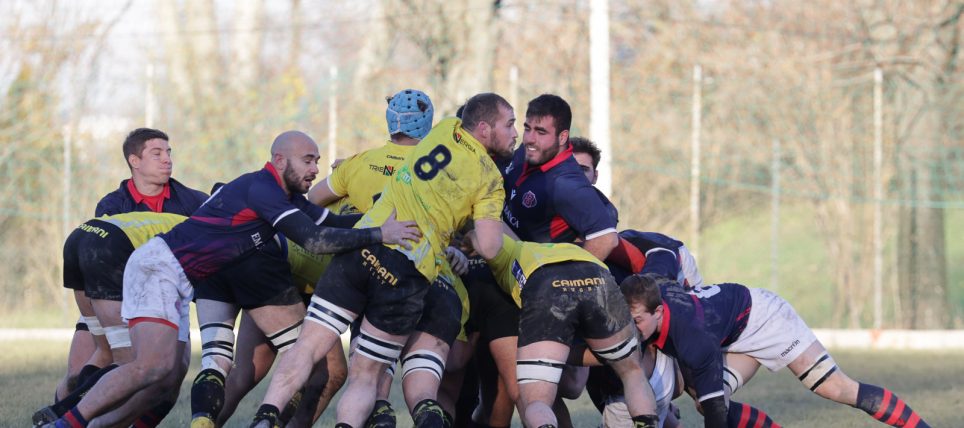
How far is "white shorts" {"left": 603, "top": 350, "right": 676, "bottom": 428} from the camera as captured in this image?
20.5 ft

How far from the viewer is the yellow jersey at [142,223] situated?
6.50m

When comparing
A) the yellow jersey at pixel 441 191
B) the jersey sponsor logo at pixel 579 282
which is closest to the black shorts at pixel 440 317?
the yellow jersey at pixel 441 191

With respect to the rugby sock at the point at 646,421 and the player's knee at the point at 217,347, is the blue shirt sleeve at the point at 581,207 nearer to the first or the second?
the rugby sock at the point at 646,421

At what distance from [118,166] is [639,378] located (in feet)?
34.1

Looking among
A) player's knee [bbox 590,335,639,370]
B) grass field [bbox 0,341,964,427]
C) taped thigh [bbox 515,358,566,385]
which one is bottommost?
grass field [bbox 0,341,964,427]

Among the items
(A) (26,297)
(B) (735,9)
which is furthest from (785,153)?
(A) (26,297)

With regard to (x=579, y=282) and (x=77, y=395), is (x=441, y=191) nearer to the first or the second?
(x=579, y=282)

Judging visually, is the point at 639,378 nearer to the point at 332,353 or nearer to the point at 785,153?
the point at 332,353

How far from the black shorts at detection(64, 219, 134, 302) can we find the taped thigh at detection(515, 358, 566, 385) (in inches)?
84.6

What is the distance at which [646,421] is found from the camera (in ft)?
19.6

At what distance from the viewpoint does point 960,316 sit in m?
16.7

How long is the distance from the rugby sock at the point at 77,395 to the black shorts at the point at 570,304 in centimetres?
223

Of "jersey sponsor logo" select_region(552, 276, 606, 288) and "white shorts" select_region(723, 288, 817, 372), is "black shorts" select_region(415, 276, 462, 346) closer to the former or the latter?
"jersey sponsor logo" select_region(552, 276, 606, 288)

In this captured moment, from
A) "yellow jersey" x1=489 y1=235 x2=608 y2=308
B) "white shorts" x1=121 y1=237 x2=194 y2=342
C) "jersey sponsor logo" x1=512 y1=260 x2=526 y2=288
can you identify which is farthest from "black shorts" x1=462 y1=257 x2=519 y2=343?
"white shorts" x1=121 y1=237 x2=194 y2=342
